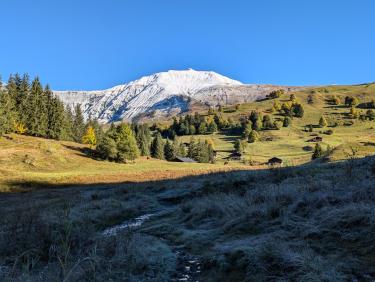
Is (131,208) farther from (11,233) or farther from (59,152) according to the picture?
(59,152)

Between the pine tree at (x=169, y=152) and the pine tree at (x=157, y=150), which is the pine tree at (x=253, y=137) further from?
the pine tree at (x=157, y=150)

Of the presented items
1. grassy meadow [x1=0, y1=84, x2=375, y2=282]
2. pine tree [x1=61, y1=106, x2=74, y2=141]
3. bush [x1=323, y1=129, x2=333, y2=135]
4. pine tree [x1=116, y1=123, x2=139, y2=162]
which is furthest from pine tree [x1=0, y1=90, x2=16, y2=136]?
bush [x1=323, y1=129, x2=333, y2=135]

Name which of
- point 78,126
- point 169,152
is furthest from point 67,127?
point 169,152

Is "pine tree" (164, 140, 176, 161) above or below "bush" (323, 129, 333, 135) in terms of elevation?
below

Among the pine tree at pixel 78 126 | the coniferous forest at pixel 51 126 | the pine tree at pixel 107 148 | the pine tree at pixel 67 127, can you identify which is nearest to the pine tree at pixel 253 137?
the coniferous forest at pixel 51 126

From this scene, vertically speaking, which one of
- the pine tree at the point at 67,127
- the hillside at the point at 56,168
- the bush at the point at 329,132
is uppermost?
the pine tree at the point at 67,127

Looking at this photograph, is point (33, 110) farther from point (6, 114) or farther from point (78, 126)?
point (78, 126)

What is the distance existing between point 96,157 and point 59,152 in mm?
9348

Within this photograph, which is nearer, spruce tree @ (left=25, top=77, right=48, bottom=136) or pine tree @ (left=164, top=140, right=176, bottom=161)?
spruce tree @ (left=25, top=77, right=48, bottom=136)

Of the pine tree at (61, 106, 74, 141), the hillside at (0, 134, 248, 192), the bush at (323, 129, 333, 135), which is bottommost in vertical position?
the hillside at (0, 134, 248, 192)

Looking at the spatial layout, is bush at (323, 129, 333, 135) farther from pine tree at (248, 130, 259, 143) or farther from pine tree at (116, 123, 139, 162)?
pine tree at (116, 123, 139, 162)

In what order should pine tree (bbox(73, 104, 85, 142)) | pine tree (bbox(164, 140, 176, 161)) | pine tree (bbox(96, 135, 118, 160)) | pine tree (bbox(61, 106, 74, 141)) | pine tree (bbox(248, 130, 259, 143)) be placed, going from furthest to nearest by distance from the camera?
pine tree (bbox(248, 130, 259, 143))
pine tree (bbox(73, 104, 85, 142))
pine tree (bbox(164, 140, 176, 161))
pine tree (bbox(61, 106, 74, 141))
pine tree (bbox(96, 135, 118, 160))

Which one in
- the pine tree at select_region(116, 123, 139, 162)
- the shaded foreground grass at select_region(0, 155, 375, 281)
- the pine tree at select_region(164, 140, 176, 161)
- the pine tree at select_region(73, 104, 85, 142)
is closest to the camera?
the shaded foreground grass at select_region(0, 155, 375, 281)

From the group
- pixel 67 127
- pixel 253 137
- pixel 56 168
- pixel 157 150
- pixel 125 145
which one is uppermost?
pixel 67 127
